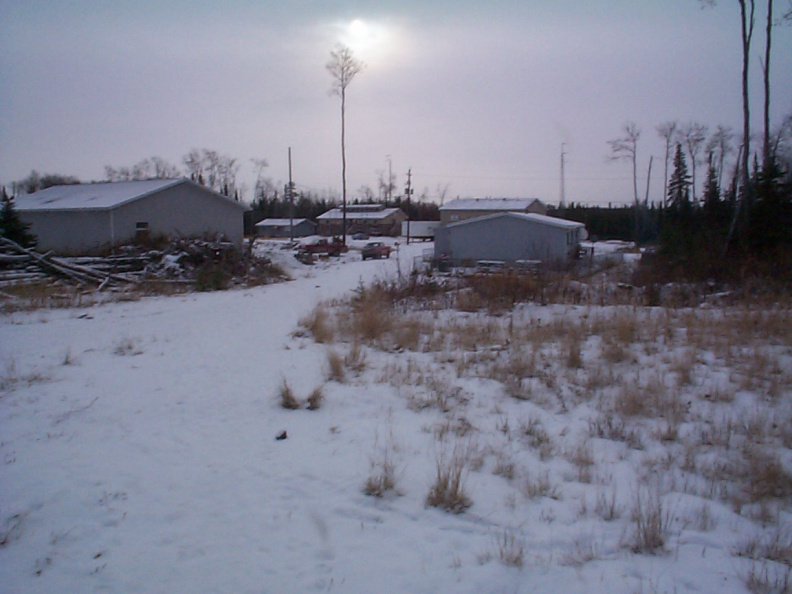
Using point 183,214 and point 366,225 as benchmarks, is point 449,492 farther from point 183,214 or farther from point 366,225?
point 366,225

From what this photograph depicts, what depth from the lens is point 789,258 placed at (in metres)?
18.7

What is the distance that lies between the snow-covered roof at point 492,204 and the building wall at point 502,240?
112ft

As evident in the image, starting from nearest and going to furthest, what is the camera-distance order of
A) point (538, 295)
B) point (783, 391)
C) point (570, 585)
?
point (570, 585) < point (783, 391) < point (538, 295)

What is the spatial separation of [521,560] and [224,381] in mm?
5115

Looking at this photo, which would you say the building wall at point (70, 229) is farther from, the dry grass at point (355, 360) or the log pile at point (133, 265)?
the dry grass at point (355, 360)

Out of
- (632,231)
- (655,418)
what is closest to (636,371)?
(655,418)

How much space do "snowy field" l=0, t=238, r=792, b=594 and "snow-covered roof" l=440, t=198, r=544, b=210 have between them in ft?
205

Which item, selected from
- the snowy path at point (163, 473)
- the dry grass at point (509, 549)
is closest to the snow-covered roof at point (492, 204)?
the snowy path at point (163, 473)

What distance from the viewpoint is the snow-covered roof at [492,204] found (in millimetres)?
70062

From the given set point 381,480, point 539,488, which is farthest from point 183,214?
point 539,488

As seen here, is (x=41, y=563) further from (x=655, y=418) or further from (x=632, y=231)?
(x=632, y=231)

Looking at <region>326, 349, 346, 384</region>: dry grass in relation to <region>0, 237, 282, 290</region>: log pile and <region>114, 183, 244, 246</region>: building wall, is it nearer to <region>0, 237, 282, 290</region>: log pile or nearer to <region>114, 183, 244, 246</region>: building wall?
<region>0, 237, 282, 290</region>: log pile

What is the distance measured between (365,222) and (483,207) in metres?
21.0

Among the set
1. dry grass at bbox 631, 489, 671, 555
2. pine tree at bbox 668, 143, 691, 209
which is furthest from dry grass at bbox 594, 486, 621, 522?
pine tree at bbox 668, 143, 691, 209
